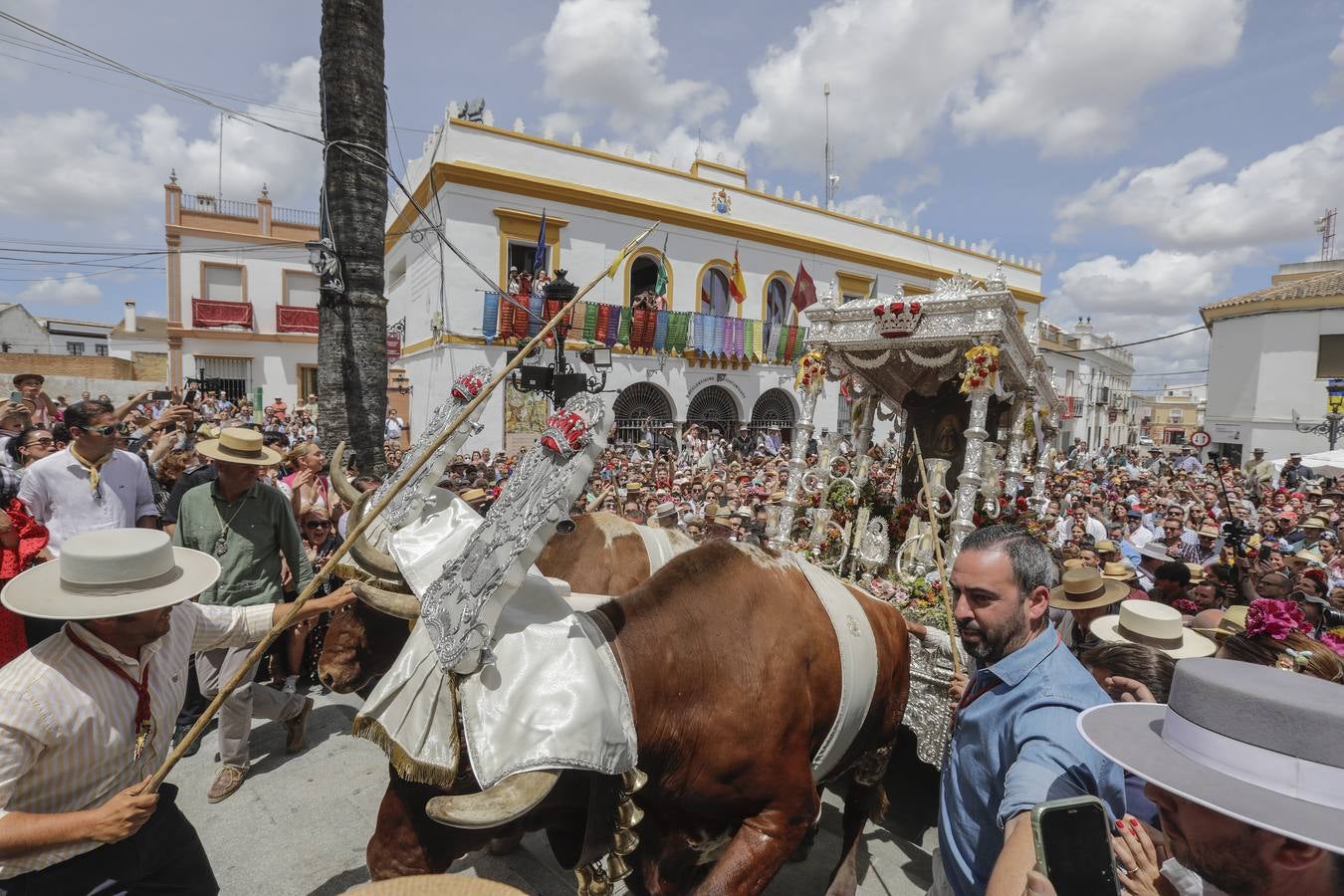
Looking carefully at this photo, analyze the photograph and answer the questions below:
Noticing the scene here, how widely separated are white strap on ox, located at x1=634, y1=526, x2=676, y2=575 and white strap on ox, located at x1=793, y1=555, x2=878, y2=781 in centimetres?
112

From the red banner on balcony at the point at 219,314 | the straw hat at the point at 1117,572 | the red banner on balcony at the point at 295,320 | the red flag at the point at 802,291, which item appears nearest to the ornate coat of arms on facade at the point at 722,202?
the red flag at the point at 802,291

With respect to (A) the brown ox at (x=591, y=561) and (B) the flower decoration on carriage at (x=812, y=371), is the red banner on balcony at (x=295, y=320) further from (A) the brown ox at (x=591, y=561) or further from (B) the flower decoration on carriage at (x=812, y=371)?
(A) the brown ox at (x=591, y=561)

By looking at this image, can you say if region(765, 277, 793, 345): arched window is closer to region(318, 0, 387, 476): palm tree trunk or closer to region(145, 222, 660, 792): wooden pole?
region(318, 0, 387, 476): palm tree trunk

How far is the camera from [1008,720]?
1766 millimetres

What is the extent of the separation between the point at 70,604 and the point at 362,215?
670 centimetres

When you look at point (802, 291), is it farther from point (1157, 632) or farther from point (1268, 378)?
point (1268, 378)

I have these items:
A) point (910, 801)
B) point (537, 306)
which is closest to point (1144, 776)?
point (910, 801)

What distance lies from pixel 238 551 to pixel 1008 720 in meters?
4.13

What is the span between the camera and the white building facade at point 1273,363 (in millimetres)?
21750

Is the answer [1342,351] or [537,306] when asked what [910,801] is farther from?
[1342,351]

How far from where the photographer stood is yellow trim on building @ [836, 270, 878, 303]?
2186cm

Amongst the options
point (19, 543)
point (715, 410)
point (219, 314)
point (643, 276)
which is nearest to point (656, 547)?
point (19, 543)

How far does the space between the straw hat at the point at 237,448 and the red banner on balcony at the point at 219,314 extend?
24.2 metres

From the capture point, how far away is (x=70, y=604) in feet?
5.76
